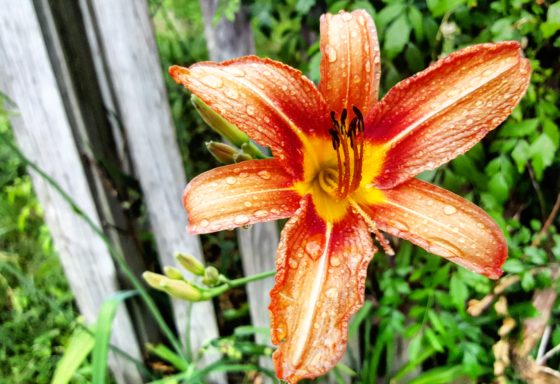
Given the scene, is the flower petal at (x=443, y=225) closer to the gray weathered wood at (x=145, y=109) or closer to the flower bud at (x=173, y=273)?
the flower bud at (x=173, y=273)

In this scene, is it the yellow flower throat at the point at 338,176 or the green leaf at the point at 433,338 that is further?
the green leaf at the point at 433,338

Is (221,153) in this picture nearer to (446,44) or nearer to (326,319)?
(326,319)

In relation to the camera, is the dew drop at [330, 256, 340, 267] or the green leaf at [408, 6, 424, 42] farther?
the green leaf at [408, 6, 424, 42]

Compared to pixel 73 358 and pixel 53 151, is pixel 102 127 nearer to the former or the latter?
pixel 53 151

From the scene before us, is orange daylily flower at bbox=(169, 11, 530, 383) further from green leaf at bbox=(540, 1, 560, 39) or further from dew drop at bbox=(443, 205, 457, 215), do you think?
green leaf at bbox=(540, 1, 560, 39)

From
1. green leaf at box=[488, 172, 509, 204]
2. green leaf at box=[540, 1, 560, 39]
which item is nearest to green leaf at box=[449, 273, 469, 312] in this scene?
green leaf at box=[488, 172, 509, 204]


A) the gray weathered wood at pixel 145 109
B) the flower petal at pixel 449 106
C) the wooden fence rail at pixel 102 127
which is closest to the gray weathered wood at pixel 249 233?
the wooden fence rail at pixel 102 127
